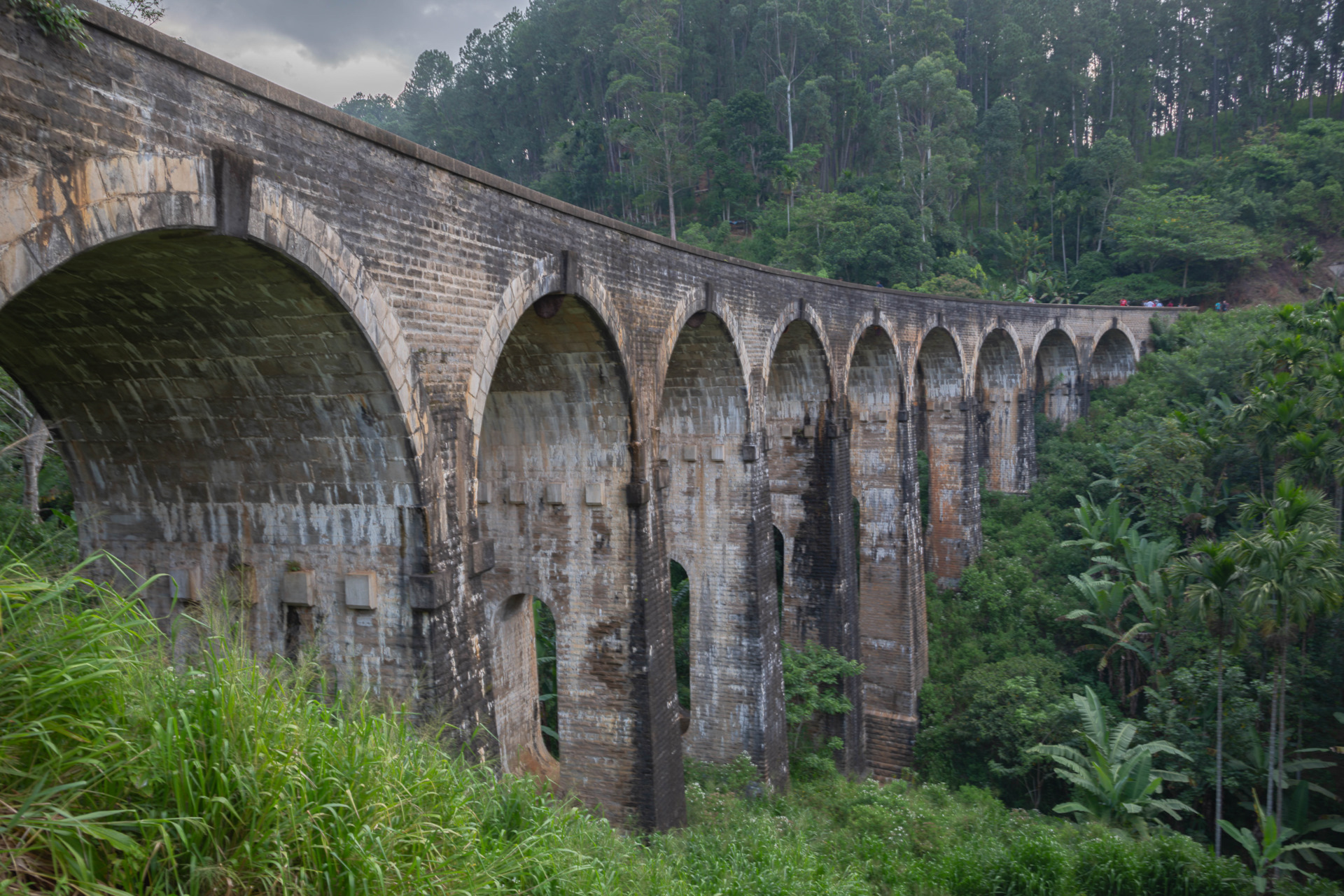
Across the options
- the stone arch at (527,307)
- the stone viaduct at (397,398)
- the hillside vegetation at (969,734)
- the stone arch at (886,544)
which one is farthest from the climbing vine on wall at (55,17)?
the stone arch at (886,544)

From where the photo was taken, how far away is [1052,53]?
151 ft

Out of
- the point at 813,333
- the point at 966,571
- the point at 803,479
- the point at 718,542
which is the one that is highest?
the point at 813,333

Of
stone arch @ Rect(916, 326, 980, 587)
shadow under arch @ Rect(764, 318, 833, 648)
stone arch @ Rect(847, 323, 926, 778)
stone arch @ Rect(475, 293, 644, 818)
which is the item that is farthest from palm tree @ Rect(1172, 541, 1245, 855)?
stone arch @ Rect(475, 293, 644, 818)

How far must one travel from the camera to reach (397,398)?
5.78m

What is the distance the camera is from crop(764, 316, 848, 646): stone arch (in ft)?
46.1

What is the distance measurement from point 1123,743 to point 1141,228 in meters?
29.6

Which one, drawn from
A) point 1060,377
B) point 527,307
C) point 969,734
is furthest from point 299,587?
point 1060,377

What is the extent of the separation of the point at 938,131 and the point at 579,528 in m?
34.4

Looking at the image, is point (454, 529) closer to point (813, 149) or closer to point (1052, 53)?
point (813, 149)

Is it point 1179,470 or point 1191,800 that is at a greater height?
point 1179,470

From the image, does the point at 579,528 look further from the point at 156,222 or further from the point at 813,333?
the point at 813,333

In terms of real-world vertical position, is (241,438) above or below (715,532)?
above

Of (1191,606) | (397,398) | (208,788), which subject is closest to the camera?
(208,788)

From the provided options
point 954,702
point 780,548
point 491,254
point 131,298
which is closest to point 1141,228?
point 780,548
